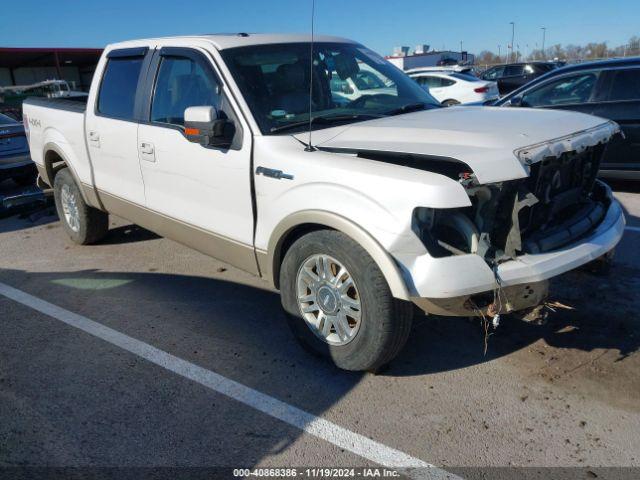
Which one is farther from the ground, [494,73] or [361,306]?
[494,73]

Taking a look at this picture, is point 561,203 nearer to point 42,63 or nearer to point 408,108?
point 408,108

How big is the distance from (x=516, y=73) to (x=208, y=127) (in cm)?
2189

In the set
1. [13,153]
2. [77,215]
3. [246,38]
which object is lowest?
[77,215]

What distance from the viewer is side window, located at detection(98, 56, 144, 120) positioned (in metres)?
4.81

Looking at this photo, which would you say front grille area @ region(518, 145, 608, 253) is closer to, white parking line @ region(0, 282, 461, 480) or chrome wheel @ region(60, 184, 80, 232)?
white parking line @ region(0, 282, 461, 480)

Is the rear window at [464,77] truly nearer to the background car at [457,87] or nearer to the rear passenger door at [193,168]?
the background car at [457,87]

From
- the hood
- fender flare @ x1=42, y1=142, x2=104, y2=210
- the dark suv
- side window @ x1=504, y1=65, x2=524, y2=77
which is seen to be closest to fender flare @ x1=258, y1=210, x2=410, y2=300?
the hood

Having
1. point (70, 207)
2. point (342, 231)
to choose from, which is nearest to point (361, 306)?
point (342, 231)

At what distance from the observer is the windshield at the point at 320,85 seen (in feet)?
12.6

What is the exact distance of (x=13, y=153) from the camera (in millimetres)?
8891

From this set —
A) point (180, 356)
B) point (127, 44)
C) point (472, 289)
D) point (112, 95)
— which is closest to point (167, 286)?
point (180, 356)

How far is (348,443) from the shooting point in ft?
9.53

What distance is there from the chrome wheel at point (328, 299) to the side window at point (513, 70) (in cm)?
2169

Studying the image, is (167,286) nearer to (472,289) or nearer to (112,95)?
(112,95)
